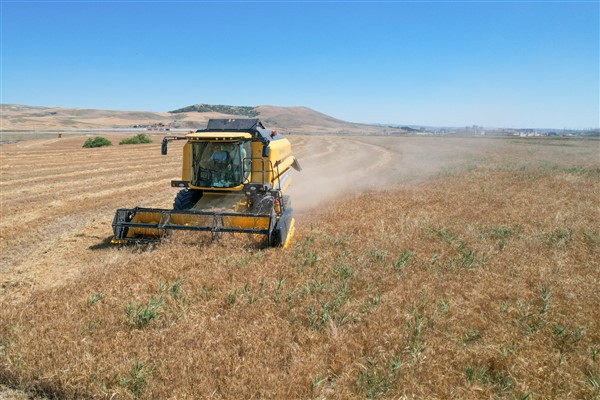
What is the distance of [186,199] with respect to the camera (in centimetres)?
1017

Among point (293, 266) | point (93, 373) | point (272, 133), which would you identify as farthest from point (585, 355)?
point (272, 133)

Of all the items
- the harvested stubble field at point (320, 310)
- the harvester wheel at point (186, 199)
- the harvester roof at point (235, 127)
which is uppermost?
the harvester roof at point (235, 127)

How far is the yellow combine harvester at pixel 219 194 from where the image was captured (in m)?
8.59

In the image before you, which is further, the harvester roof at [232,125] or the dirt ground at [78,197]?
the harvester roof at [232,125]

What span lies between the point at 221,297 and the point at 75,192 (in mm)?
12950

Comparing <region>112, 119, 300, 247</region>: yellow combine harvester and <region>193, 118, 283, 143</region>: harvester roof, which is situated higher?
<region>193, 118, 283, 143</region>: harvester roof

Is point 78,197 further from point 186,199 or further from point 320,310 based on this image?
point 320,310

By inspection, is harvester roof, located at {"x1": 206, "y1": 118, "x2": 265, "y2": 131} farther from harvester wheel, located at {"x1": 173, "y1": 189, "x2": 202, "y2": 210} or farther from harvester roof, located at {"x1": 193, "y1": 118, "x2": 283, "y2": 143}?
harvester wheel, located at {"x1": 173, "y1": 189, "x2": 202, "y2": 210}

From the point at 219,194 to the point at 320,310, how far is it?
19.0 ft

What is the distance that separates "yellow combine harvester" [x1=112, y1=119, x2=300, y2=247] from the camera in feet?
28.2

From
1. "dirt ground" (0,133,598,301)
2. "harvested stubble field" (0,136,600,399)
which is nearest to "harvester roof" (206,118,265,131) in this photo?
"dirt ground" (0,133,598,301)

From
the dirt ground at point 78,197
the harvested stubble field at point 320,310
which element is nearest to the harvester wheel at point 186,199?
the harvested stubble field at point 320,310

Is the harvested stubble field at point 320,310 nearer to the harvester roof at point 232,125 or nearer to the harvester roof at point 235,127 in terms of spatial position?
the harvester roof at point 235,127

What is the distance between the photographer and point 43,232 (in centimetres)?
1056
